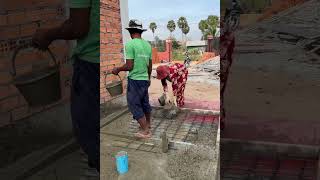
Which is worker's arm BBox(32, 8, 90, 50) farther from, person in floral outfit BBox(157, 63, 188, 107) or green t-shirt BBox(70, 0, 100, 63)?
person in floral outfit BBox(157, 63, 188, 107)

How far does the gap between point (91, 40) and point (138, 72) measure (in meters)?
1.75

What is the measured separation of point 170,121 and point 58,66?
246 centimetres

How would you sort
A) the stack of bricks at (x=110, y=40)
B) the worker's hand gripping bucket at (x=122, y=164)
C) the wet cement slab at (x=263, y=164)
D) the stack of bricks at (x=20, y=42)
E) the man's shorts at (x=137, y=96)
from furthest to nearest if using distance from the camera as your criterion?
the stack of bricks at (x=110, y=40) → the man's shorts at (x=137, y=96) → the worker's hand gripping bucket at (x=122, y=164) → the wet cement slab at (x=263, y=164) → the stack of bricks at (x=20, y=42)

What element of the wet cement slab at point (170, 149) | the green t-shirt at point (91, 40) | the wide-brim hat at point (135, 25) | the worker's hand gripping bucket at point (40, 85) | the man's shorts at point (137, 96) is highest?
the wide-brim hat at point (135, 25)

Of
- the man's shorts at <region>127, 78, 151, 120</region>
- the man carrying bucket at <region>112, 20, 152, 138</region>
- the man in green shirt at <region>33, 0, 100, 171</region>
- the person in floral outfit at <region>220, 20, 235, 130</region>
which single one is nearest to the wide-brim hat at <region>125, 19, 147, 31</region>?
the man carrying bucket at <region>112, 20, 152, 138</region>

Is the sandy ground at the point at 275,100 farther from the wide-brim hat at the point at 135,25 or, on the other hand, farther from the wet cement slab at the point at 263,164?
the wide-brim hat at the point at 135,25

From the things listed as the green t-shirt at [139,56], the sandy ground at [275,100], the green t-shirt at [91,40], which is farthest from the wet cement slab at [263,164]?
the green t-shirt at [91,40]

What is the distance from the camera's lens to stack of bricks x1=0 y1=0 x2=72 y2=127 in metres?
0.72

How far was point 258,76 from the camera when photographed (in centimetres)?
182

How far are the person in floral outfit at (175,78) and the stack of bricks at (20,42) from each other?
270cm

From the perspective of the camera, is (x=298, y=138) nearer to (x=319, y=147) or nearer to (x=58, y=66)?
(x=319, y=147)

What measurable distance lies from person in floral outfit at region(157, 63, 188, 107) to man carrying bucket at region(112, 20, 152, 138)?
2.34 ft

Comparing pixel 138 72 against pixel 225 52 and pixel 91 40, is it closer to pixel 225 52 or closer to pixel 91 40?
pixel 225 52

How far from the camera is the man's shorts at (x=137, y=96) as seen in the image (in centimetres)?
263
